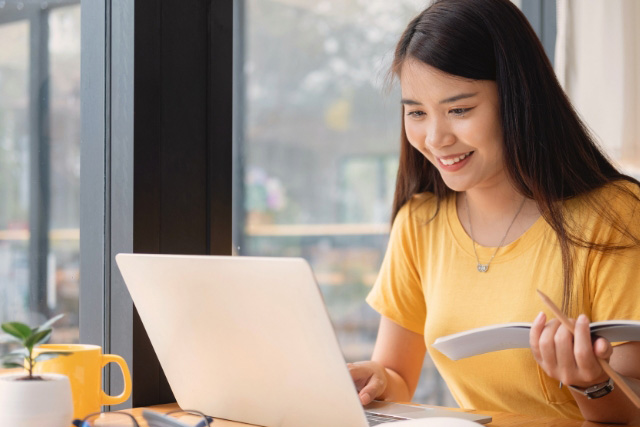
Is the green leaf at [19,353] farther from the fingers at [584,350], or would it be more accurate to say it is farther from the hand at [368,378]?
the fingers at [584,350]

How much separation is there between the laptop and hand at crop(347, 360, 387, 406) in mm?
66

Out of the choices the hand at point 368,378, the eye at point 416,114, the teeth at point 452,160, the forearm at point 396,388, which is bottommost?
the forearm at point 396,388

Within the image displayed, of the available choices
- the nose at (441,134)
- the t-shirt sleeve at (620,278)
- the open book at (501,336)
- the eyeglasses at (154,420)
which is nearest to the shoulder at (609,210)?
the t-shirt sleeve at (620,278)

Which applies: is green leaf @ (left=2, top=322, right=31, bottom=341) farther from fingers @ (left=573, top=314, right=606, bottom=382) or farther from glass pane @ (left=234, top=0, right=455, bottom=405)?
glass pane @ (left=234, top=0, right=455, bottom=405)

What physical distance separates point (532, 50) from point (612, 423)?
65 centimetres

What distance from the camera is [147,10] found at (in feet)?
3.82

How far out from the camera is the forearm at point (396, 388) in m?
1.35

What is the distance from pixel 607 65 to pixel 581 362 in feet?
5.26

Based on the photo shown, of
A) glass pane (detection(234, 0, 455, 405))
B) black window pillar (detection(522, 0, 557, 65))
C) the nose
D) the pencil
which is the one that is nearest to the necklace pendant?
the nose

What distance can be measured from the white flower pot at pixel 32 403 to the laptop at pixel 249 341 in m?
0.17

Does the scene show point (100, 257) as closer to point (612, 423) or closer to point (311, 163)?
point (612, 423)

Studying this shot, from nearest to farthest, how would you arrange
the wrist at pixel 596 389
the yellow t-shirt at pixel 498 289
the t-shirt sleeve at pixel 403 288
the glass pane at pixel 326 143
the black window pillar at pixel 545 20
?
the wrist at pixel 596 389, the yellow t-shirt at pixel 498 289, the t-shirt sleeve at pixel 403 288, the black window pillar at pixel 545 20, the glass pane at pixel 326 143

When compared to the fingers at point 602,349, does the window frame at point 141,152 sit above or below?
above

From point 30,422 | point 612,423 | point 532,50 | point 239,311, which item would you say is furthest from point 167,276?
point 532,50
